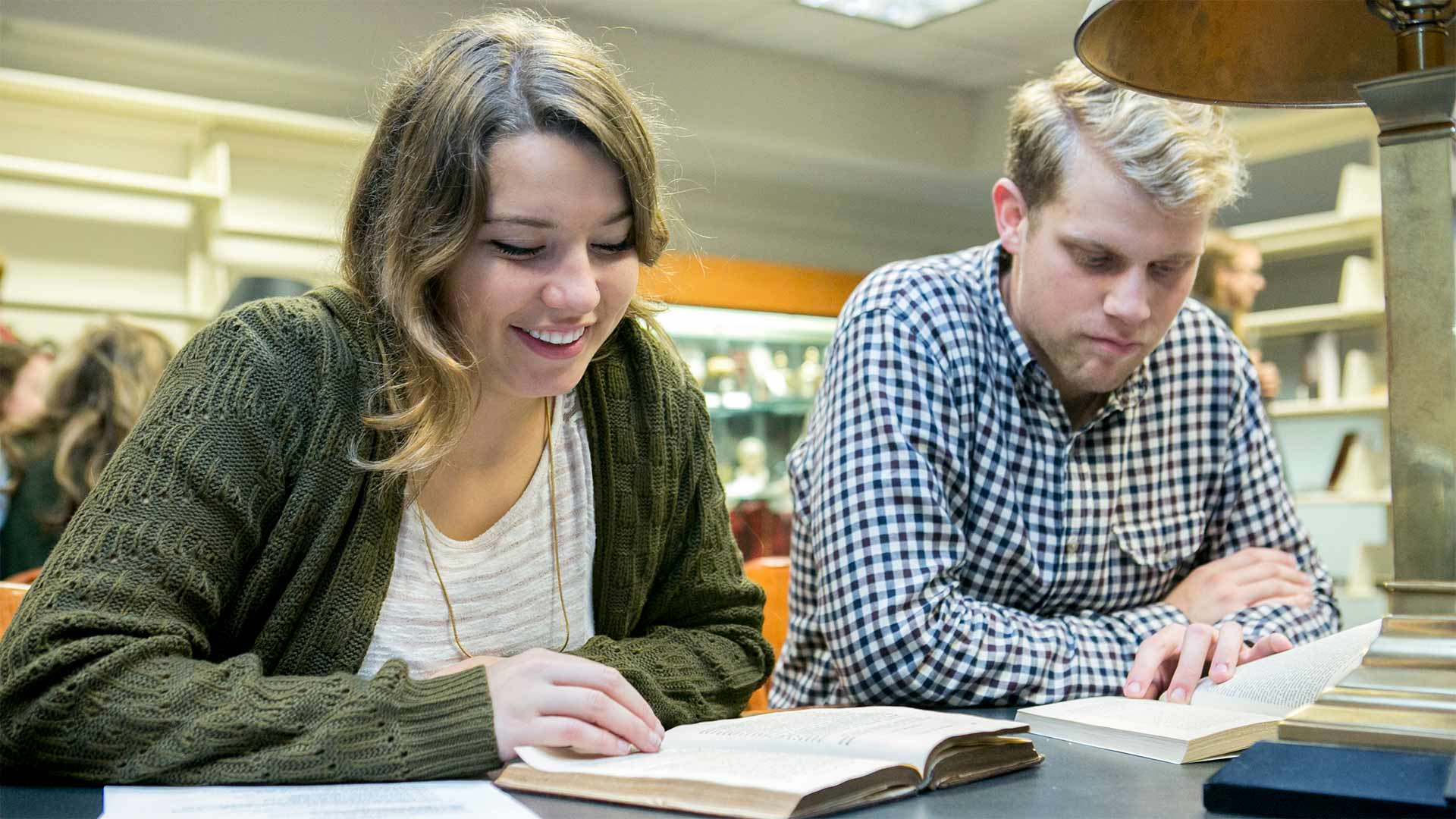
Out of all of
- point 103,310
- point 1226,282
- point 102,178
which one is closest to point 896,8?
point 1226,282

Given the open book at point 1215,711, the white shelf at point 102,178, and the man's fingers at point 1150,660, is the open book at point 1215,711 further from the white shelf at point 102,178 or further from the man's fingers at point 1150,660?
the white shelf at point 102,178

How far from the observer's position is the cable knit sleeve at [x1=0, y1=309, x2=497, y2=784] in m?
0.94

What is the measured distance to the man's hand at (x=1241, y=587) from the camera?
1640 mm

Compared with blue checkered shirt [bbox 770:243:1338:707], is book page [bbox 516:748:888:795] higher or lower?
lower

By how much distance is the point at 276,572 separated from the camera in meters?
1.16

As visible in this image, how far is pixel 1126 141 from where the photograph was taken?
1.61 meters

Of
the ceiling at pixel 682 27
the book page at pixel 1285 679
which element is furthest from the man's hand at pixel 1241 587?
the ceiling at pixel 682 27

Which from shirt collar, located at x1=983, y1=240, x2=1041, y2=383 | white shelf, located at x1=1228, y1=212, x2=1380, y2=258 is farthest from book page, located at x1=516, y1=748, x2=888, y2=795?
white shelf, located at x1=1228, y1=212, x2=1380, y2=258

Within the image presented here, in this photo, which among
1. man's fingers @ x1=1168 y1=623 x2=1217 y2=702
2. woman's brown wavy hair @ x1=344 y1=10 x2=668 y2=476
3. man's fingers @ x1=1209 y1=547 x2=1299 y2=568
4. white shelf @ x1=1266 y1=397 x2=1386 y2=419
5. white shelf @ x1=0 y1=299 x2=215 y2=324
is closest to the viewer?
woman's brown wavy hair @ x1=344 y1=10 x2=668 y2=476

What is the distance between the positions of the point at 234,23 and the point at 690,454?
12.3ft

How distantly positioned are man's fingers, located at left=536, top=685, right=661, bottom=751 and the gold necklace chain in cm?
35

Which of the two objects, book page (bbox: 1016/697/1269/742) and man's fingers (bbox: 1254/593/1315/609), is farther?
man's fingers (bbox: 1254/593/1315/609)

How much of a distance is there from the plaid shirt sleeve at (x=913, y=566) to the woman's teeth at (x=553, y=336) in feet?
1.49

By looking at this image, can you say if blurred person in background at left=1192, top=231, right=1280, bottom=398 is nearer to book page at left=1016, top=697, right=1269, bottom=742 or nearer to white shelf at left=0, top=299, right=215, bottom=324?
book page at left=1016, top=697, right=1269, bottom=742
